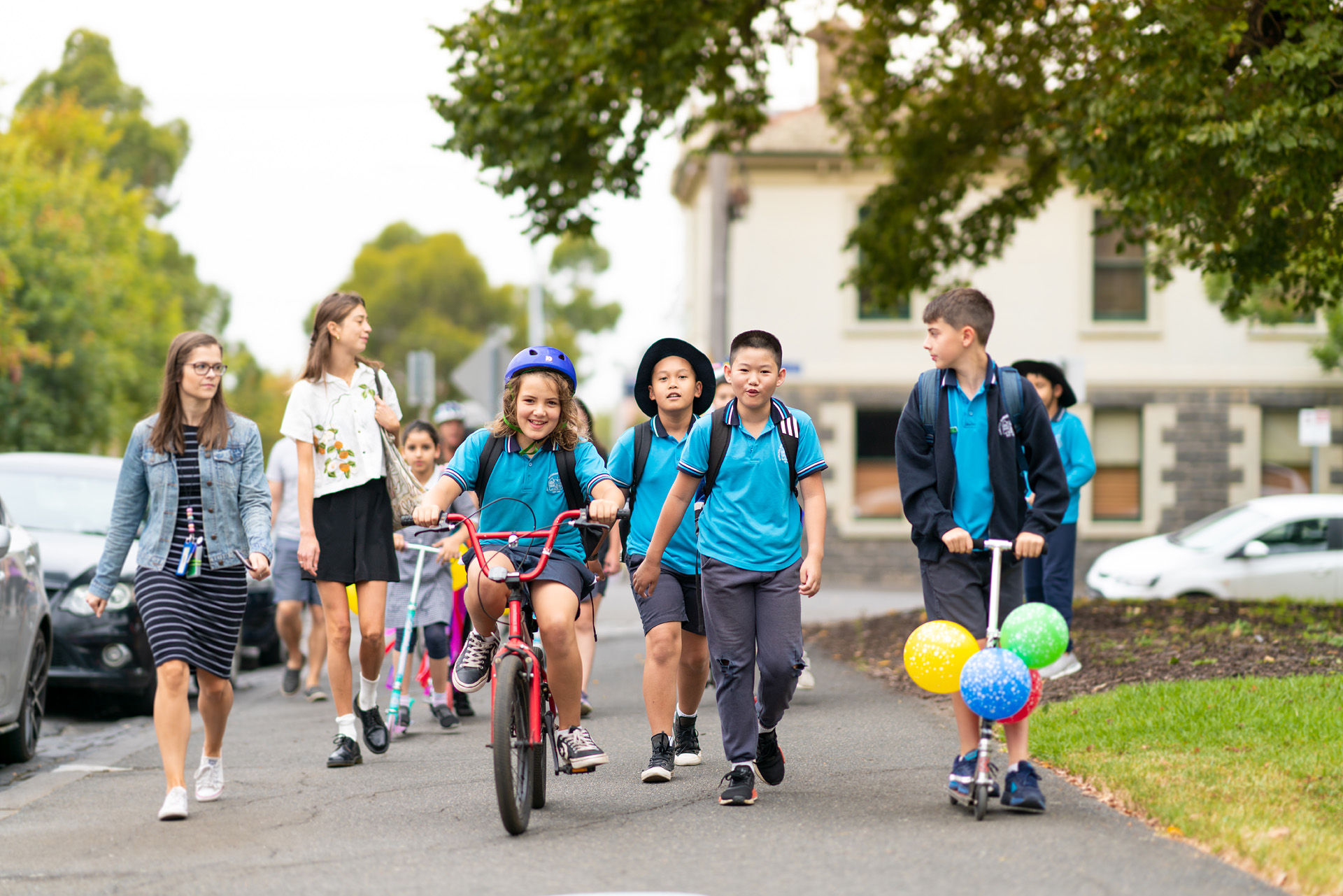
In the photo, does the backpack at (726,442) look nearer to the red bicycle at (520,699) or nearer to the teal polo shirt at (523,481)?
the teal polo shirt at (523,481)

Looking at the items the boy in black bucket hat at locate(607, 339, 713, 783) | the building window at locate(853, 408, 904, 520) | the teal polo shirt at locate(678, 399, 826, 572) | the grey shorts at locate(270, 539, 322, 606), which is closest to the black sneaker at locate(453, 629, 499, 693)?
the boy in black bucket hat at locate(607, 339, 713, 783)

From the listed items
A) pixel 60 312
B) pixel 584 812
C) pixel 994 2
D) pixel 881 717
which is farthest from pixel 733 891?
pixel 60 312

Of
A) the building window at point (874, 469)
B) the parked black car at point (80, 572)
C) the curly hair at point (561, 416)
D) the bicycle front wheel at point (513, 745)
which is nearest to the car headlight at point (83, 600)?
the parked black car at point (80, 572)

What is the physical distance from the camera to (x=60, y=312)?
27641 mm

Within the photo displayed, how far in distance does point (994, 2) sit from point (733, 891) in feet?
31.7

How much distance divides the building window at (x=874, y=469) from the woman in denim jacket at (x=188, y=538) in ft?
66.3

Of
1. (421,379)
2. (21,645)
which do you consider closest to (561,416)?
(21,645)

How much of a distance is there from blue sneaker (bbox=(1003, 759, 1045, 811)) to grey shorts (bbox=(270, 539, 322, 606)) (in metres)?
5.97

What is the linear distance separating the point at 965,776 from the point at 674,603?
153cm

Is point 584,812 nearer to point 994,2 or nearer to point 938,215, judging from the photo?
point 994,2

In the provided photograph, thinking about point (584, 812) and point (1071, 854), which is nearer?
point (1071, 854)

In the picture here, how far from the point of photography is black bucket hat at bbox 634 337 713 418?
6457mm

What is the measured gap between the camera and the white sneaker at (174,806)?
582cm

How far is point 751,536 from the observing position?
18.6 ft
